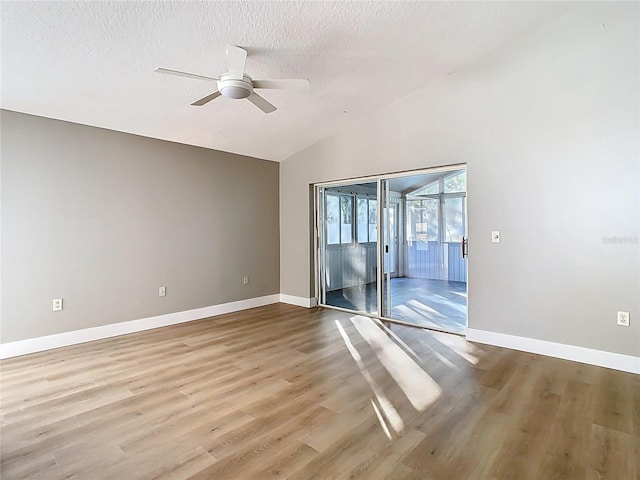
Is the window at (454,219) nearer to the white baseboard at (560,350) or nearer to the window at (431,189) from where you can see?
the window at (431,189)

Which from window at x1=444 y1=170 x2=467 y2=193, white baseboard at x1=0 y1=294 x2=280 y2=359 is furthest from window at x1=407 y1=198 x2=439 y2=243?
white baseboard at x1=0 y1=294 x2=280 y2=359

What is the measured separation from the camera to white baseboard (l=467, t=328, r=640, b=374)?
3084mm

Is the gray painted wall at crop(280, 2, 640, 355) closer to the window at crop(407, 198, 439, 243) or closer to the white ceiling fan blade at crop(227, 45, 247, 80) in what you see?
the window at crop(407, 198, 439, 243)

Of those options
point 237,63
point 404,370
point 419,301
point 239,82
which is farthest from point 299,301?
point 237,63

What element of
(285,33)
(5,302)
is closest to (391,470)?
(285,33)

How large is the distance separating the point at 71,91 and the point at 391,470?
4.16 meters

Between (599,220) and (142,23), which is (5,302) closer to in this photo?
(142,23)

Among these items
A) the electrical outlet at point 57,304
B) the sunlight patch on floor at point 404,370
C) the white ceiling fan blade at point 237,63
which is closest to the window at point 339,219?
the sunlight patch on floor at point 404,370

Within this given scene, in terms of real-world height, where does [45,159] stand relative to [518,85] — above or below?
below

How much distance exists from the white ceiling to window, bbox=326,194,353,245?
171 cm

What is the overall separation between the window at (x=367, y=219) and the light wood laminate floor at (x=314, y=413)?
6.33 ft

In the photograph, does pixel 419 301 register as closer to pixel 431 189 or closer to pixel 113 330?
pixel 431 189

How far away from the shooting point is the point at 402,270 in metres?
5.50

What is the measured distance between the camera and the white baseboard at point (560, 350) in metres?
3.08
